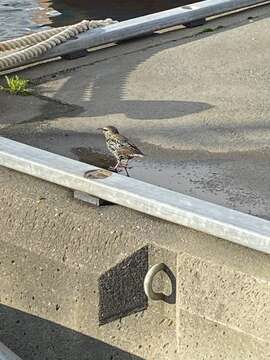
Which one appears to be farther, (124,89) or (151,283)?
(124,89)

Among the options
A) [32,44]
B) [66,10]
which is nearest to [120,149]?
[32,44]

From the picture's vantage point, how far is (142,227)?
3.89 metres

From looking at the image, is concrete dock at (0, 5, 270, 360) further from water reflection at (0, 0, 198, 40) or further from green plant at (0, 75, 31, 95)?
water reflection at (0, 0, 198, 40)

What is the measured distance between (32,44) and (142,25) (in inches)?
41.3

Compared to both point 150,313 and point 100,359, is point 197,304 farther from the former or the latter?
point 100,359

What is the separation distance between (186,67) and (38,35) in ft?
3.74

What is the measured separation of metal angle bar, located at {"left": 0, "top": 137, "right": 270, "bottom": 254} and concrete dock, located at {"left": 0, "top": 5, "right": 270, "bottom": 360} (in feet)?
0.27

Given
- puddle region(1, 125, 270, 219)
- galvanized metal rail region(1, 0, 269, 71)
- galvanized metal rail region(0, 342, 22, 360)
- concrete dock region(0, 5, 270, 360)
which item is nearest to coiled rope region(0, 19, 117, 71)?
galvanized metal rail region(1, 0, 269, 71)

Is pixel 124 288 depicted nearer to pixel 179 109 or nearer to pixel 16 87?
pixel 179 109

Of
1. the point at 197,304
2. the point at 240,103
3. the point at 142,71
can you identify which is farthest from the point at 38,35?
the point at 197,304

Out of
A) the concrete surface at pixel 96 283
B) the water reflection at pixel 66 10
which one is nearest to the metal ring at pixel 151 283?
the concrete surface at pixel 96 283

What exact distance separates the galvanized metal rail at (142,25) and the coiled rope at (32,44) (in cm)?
5

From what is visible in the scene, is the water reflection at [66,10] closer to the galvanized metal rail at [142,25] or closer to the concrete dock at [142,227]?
the galvanized metal rail at [142,25]

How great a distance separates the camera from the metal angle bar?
3.61 m
